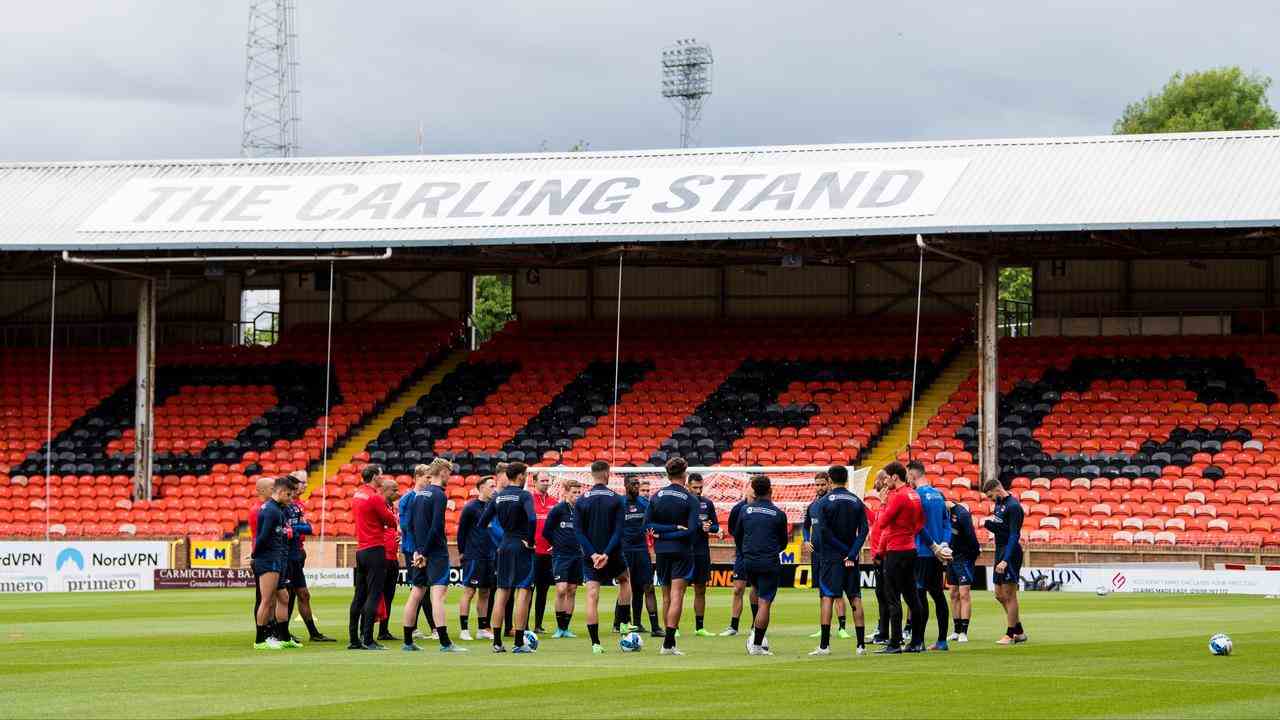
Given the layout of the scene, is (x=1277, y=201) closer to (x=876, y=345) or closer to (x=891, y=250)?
(x=891, y=250)

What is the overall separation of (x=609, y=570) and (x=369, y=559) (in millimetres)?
2785

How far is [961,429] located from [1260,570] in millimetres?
10162

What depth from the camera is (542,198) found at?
4328cm

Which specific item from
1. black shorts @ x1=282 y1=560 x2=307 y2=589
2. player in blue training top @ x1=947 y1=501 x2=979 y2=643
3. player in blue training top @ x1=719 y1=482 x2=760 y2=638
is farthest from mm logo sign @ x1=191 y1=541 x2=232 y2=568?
player in blue training top @ x1=947 y1=501 x2=979 y2=643

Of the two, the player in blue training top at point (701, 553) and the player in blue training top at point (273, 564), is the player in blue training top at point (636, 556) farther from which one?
the player in blue training top at point (273, 564)

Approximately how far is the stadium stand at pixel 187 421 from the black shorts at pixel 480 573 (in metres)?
21.6

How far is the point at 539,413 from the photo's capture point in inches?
1834

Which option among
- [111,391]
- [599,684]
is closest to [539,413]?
[111,391]

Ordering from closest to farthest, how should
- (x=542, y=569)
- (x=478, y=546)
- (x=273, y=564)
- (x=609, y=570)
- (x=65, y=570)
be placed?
1. (x=273, y=564)
2. (x=478, y=546)
3. (x=609, y=570)
4. (x=542, y=569)
5. (x=65, y=570)

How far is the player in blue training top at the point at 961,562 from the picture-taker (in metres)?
21.5

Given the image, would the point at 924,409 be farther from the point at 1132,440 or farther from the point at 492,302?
the point at 492,302

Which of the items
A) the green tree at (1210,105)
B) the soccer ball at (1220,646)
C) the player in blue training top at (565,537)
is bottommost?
the soccer ball at (1220,646)

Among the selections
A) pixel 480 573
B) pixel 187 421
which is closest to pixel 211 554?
pixel 187 421

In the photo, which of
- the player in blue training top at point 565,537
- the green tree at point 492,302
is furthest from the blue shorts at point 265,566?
the green tree at point 492,302
